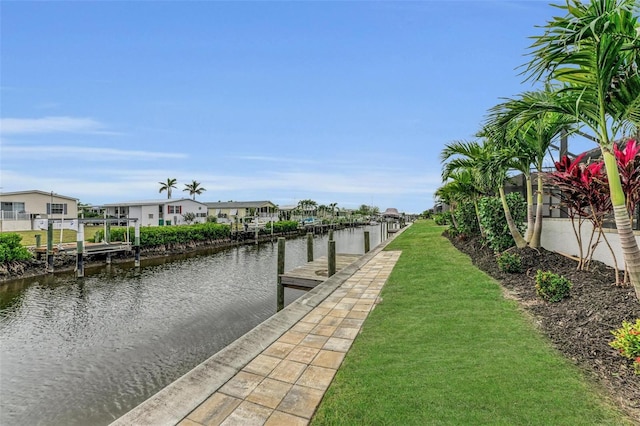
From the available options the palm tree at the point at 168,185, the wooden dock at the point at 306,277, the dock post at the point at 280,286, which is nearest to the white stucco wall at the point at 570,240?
the wooden dock at the point at 306,277

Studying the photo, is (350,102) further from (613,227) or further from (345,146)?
(613,227)

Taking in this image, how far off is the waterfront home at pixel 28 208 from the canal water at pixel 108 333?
16.5 meters

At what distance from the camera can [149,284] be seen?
14.0 m

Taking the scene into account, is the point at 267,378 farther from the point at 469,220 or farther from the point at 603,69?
the point at 469,220

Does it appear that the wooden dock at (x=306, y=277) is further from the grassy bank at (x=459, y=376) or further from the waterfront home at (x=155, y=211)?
the waterfront home at (x=155, y=211)

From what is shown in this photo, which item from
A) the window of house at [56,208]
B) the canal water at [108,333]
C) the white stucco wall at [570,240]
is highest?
the window of house at [56,208]

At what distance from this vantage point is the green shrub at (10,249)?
13.5m

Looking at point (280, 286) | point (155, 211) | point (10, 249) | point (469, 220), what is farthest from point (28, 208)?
point (469, 220)

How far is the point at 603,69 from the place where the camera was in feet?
11.9

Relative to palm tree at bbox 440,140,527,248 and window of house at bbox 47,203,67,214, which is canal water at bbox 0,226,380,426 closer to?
palm tree at bbox 440,140,527,248

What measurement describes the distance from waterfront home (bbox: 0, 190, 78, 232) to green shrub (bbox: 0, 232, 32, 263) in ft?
39.0

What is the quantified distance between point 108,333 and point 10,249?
9849 mm

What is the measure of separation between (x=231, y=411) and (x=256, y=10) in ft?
46.7

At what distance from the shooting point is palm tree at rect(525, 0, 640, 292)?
3.40 metres
